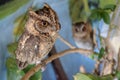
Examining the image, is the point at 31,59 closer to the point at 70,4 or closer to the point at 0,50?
the point at 0,50

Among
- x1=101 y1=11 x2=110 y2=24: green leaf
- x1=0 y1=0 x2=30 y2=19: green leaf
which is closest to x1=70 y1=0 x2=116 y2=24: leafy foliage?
x1=101 y1=11 x2=110 y2=24: green leaf

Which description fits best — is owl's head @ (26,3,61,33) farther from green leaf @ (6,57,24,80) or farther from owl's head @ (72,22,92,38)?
owl's head @ (72,22,92,38)

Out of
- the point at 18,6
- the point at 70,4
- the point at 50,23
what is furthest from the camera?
the point at 70,4

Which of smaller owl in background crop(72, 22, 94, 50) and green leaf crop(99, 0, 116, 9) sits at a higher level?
green leaf crop(99, 0, 116, 9)

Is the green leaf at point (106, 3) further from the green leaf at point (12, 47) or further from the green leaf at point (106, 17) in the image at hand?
the green leaf at point (12, 47)

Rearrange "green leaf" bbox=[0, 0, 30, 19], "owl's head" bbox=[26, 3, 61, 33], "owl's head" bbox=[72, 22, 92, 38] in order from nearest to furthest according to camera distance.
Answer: "owl's head" bbox=[26, 3, 61, 33] → "green leaf" bbox=[0, 0, 30, 19] → "owl's head" bbox=[72, 22, 92, 38]

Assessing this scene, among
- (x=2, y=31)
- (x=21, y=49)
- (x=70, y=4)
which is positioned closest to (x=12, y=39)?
(x=2, y=31)

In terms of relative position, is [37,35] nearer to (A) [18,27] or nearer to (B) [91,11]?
(A) [18,27]

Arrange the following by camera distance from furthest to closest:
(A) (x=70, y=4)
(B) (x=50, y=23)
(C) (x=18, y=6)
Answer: (A) (x=70, y=4) → (C) (x=18, y=6) → (B) (x=50, y=23)
